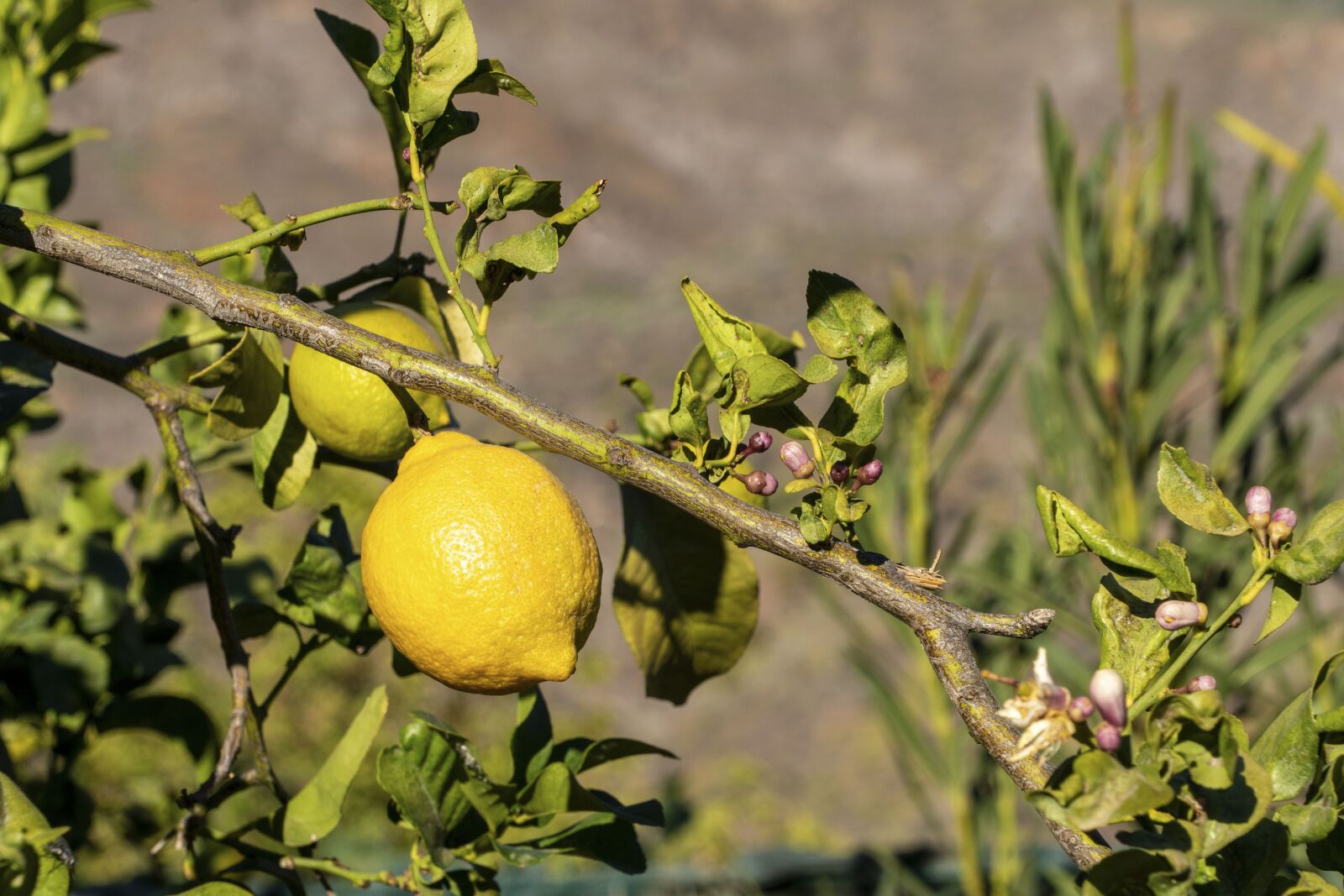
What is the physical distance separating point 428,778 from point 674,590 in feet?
0.50

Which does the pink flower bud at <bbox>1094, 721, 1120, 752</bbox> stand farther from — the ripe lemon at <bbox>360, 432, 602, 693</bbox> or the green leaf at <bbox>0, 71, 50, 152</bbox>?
the green leaf at <bbox>0, 71, 50, 152</bbox>

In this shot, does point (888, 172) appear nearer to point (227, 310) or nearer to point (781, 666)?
point (781, 666)

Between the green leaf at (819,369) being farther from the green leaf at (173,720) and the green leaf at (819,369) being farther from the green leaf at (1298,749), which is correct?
the green leaf at (173,720)

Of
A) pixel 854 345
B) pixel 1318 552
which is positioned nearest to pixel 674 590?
pixel 854 345

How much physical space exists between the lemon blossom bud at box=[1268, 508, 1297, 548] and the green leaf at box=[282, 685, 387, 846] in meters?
0.36

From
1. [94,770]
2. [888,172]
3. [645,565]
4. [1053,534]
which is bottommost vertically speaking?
[94,770]

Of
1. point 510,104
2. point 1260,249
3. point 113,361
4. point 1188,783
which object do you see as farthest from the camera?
point 510,104

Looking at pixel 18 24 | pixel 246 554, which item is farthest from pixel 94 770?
pixel 18 24

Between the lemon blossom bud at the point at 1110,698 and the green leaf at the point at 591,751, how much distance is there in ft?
0.78

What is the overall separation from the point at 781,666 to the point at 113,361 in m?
2.64

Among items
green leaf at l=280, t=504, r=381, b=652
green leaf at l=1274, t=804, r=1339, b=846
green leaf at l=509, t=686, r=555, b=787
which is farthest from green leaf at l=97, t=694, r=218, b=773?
green leaf at l=1274, t=804, r=1339, b=846

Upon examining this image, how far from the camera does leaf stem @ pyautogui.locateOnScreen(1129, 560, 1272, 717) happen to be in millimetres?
383

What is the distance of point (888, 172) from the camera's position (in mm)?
5562

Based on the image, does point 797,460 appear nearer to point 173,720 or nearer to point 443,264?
point 443,264
